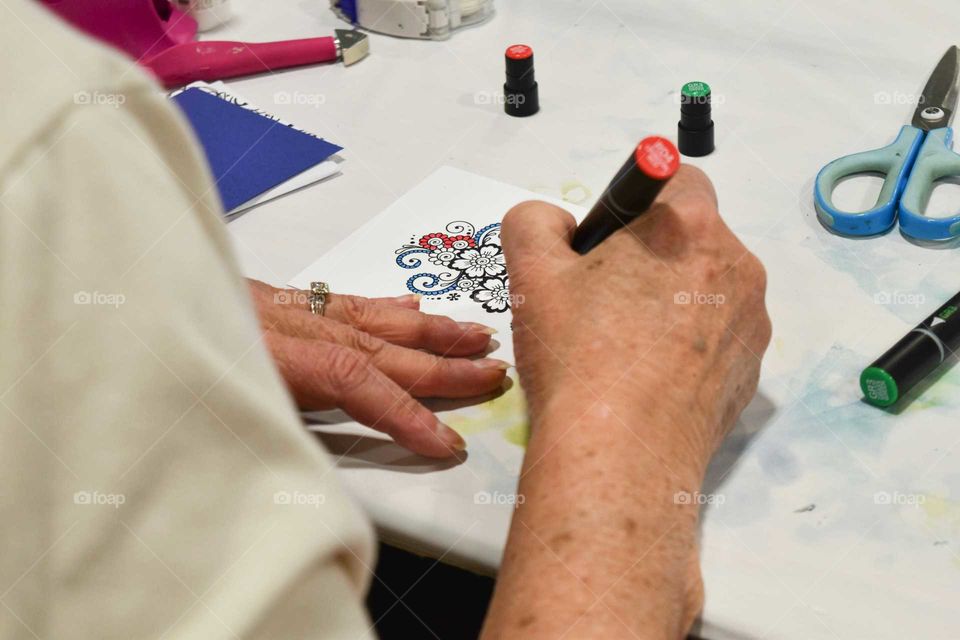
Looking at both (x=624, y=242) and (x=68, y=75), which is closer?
(x=68, y=75)

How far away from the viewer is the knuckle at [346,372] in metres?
0.77

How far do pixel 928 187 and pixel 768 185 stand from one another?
150 mm

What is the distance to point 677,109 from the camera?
1123 millimetres

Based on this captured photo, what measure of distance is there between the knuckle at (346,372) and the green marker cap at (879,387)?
0.39 meters

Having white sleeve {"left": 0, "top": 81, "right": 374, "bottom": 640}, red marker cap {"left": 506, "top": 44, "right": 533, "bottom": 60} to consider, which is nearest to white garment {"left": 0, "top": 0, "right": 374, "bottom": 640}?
white sleeve {"left": 0, "top": 81, "right": 374, "bottom": 640}

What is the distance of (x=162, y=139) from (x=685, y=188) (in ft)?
1.59

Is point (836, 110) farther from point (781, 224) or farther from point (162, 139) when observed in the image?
point (162, 139)

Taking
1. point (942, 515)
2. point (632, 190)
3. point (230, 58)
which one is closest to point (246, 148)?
point (230, 58)

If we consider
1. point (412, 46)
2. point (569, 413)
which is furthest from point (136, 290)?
point (412, 46)

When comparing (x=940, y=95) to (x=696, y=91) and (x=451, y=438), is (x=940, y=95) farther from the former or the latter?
(x=451, y=438)

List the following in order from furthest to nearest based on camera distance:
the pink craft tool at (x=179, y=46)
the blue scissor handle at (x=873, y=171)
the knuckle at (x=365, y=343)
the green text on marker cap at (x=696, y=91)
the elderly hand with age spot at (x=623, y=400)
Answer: the pink craft tool at (x=179, y=46)
the green text on marker cap at (x=696, y=91)
the blue scissor handle at (x=873, y=171)
the knuckle at (x=365, y=343)
the elderly hand with age spot at (x=623, y=400)

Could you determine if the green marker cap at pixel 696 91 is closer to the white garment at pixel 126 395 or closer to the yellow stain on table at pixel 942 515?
the yellow stain on table at pixel 942 515

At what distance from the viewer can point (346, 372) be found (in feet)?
2.52

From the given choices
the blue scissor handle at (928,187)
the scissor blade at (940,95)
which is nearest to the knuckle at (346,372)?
the blue scissor handle at (928,187)
